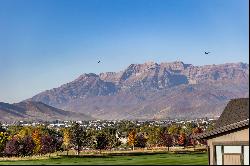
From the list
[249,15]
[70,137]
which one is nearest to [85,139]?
[70,137]

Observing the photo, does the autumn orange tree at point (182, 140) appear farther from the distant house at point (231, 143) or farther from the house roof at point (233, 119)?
the distant house at point (231, 143)

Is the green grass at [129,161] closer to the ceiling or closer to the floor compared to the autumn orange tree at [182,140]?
closer to the ceiling

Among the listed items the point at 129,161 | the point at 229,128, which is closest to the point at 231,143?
the point at 229,128

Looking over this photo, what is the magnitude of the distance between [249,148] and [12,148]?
9447cm

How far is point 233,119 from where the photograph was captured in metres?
43.4

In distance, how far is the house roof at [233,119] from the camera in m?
39.3

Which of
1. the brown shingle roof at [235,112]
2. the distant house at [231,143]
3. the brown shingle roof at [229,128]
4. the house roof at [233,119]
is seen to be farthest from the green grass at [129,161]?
the brown shingle roof at [229,128]

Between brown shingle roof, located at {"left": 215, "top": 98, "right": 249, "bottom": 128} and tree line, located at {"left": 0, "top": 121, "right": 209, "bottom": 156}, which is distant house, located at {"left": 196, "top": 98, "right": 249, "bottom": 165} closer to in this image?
brown shingle roof, located at {"left": 215, "top": 98, "right": 249, "bottom": 128}

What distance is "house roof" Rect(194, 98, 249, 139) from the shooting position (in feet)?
129

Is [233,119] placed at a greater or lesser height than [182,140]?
greater

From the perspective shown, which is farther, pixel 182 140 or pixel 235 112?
pixel 182 140

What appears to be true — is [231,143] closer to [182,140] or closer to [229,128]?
[229,128]

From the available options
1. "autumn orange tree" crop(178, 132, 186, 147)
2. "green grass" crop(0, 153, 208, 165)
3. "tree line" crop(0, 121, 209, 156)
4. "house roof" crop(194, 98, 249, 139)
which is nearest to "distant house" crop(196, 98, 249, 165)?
"house roof" crop(194, 98, 249, 139)

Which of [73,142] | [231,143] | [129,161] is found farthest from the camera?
[73,142]
